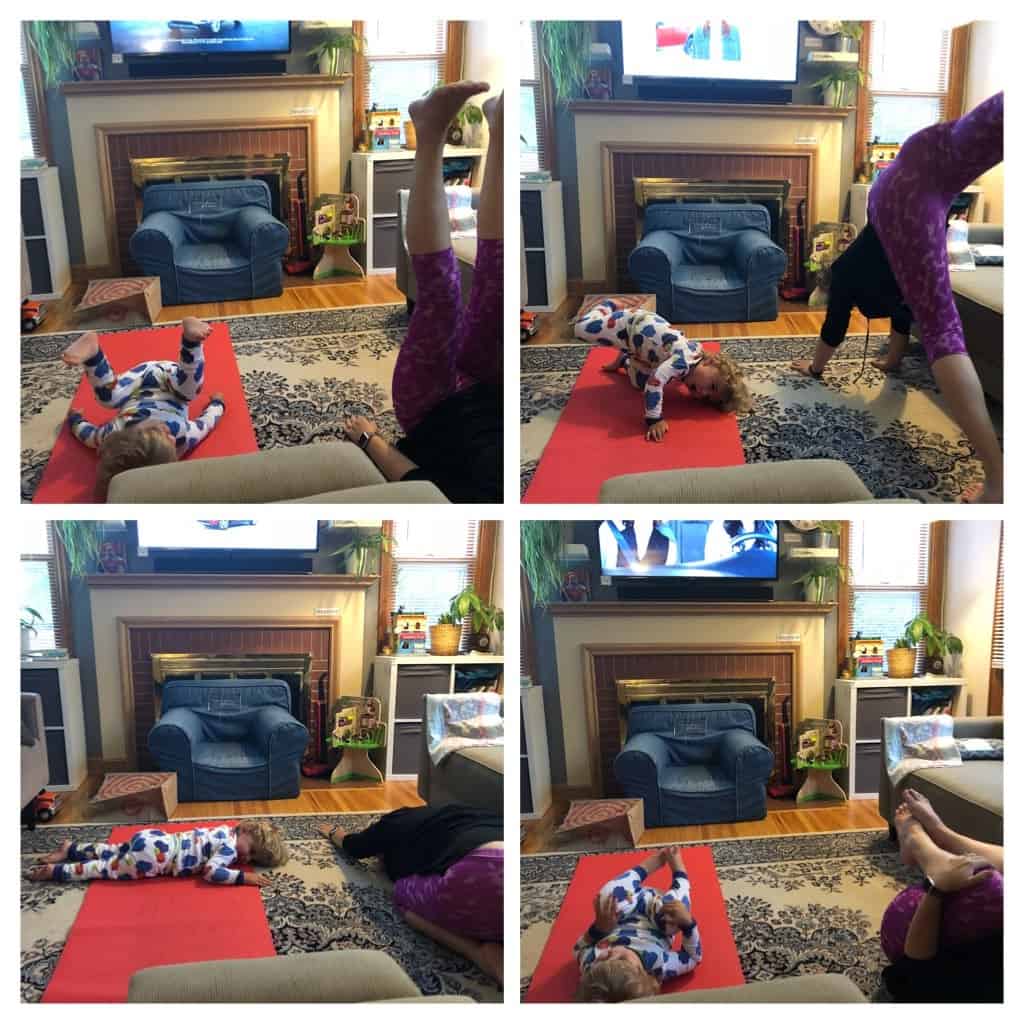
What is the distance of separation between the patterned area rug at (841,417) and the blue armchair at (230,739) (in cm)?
67

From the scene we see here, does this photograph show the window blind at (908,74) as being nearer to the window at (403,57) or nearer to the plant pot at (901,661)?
the window at (403,57)

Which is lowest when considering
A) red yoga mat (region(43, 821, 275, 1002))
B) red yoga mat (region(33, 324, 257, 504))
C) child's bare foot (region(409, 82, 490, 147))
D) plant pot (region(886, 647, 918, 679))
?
red yoga mat (region(43, 821, 275, 1002))

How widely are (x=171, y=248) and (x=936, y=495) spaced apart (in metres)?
1.53

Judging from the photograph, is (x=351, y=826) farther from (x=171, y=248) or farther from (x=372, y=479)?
(x=171, y=248)

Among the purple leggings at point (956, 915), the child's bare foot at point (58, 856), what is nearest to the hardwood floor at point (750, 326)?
the purple leggings at point (956, 915)

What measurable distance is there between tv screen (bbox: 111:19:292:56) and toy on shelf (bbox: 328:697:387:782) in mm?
1266

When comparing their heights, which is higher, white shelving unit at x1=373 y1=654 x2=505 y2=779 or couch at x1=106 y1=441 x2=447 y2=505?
couch at x1=106 y1=441 x2=447 y2=505

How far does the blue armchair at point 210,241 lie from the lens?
107 inches

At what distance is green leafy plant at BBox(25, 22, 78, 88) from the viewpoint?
2.70 meters

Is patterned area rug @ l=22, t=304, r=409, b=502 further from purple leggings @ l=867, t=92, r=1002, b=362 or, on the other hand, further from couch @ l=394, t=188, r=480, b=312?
purple leggings @ l=867, t=92, r=1002, b=362

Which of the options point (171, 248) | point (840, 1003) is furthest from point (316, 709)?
point (840, 1003)

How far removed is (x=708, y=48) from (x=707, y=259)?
39 cm

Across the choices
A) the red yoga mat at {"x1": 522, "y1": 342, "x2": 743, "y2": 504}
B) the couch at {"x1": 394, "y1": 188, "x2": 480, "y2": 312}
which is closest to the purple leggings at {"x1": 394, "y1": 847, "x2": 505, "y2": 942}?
the red yoga mat at {"x1": 522, "y1": 342, "x2": 743, "y2": 504}
